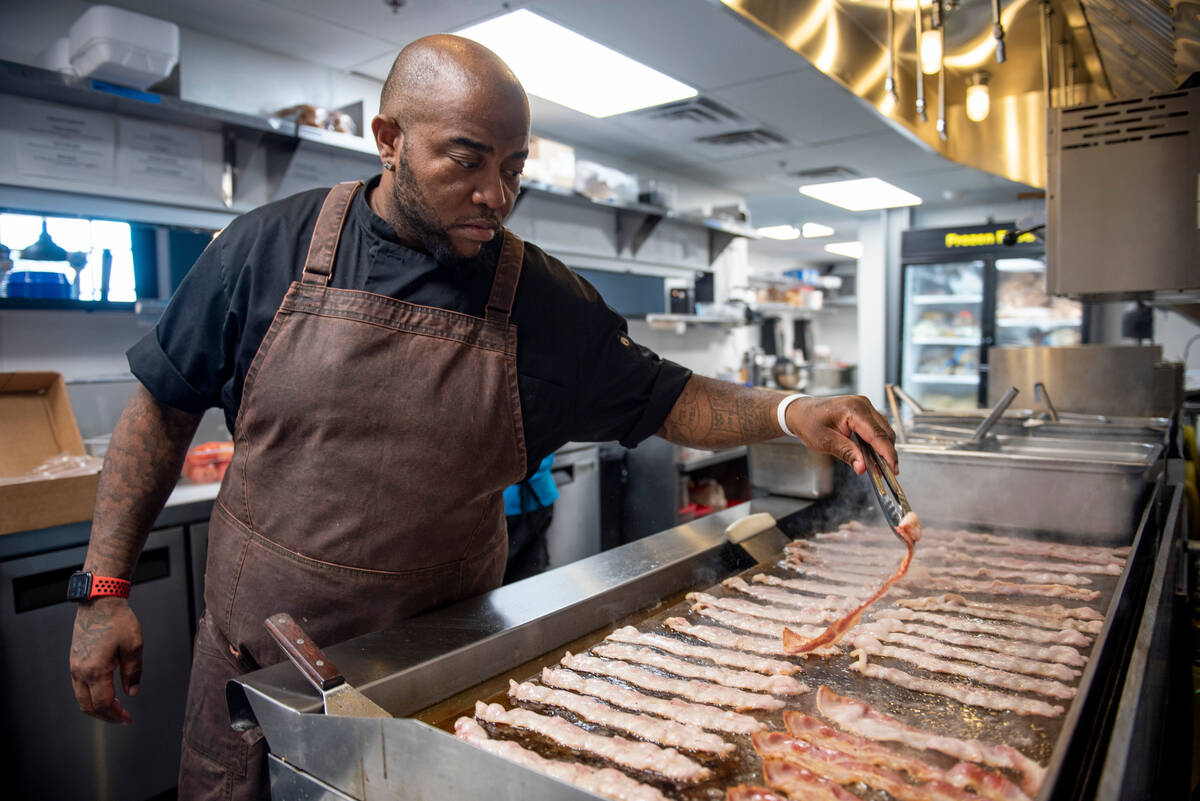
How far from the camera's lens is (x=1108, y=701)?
1.12 m

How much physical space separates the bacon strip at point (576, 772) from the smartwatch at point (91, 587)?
0.84m

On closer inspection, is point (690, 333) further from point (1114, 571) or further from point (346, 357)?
point (346, 357)

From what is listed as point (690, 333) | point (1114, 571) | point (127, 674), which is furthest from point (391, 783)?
point (690, 333)

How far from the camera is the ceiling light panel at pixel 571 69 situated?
361 centimetres

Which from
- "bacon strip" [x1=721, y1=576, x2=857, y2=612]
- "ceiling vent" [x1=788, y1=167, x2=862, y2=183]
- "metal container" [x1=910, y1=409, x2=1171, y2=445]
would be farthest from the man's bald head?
"ceiling vent" [x1=788, y1=167, x2=862, y2=183]

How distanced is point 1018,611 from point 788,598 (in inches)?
19.0

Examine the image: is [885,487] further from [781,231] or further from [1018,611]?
[781,231]

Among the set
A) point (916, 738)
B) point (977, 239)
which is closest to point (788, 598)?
point (916, 738)

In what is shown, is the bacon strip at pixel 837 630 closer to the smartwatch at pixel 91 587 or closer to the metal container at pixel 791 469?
the metal container at pixel 791 469

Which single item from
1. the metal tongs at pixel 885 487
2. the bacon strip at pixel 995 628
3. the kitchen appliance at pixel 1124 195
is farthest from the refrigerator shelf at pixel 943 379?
the metal tongs at pixel 885 487

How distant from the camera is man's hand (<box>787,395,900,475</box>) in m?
1.51

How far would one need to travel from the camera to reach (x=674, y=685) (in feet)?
4.24

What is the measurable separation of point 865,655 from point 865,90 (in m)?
1.76

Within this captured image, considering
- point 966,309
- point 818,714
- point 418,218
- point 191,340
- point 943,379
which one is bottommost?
point 818,714
